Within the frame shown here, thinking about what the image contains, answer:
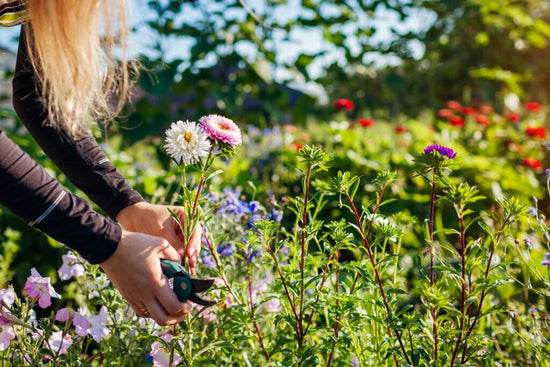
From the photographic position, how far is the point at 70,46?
1.07 meters

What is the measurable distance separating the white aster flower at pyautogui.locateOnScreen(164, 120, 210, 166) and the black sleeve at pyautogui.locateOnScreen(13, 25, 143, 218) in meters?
0.28

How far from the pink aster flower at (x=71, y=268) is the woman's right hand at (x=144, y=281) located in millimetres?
531

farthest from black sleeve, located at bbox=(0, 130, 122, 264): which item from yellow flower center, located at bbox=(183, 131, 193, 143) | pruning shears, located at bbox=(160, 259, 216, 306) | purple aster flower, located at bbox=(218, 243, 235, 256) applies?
purple aster flower, located at bbox=(218, 243, 235, 256)

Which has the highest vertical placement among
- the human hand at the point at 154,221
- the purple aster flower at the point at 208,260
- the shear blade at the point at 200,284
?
the shear blade at the point at 200,284

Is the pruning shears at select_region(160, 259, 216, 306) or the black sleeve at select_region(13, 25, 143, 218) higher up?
the black sleeve at select_region(13, 25, 143, 218)

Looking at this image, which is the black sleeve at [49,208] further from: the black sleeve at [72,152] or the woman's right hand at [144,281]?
the black sleeve at [72,152]

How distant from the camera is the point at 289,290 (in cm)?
115

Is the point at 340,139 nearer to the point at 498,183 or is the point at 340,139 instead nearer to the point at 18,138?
the point at 498,183

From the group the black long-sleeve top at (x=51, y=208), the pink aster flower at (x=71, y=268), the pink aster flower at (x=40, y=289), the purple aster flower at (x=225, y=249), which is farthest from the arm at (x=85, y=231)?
the purple aster flower at (x=225, y=249)

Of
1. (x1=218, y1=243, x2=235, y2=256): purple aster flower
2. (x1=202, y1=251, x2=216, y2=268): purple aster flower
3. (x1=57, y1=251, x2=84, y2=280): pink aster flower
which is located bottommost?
(x1=218, y1=243, x2=235, y2=256): purple aster flower

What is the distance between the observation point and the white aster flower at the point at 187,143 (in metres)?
0.94

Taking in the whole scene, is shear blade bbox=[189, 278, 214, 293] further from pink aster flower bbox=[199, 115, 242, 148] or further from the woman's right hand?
pink aster flower bbox=[199, 115, 242, 148]

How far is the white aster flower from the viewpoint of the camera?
94 cm

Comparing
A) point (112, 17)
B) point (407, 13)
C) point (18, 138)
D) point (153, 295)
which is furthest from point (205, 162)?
point (407, 13)
